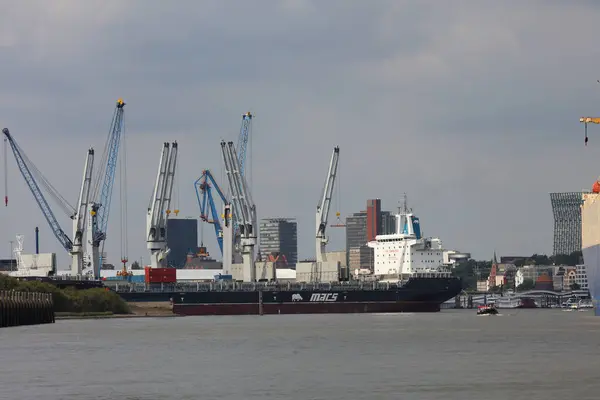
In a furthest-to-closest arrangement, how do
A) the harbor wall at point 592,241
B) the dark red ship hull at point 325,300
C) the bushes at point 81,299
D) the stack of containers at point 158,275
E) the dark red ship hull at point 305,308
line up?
the stack of containers at point 158,275
the dark red ship hull at point 325,300
the dark red ship hull at point 305,308
the bushes at point 81,299
the harbor wall at point 592,241

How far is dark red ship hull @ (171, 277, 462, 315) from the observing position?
178000 mm

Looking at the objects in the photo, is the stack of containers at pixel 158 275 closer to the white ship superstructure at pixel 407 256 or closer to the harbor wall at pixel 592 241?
the white ship superstructure at pixel 407 256

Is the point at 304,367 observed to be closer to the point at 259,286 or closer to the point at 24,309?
the point at 24,309

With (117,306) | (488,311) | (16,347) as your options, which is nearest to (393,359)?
(16,347)

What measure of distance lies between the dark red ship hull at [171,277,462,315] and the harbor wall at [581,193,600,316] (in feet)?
169

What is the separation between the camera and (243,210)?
195625 mm

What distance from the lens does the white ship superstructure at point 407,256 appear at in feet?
624

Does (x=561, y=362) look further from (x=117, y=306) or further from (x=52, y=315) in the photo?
(x=117, y=306)

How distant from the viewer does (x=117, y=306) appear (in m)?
158

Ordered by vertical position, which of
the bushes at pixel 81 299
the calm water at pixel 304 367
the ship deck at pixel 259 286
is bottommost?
the calm water at pixel 304 367

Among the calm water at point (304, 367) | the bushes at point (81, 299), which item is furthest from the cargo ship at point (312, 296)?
the calm water at point (304, 367)

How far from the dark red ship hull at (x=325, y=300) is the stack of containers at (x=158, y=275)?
4.66m

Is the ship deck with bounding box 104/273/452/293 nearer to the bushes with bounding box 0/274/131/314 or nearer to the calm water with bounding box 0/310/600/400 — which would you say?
the bushes with bounding box 0/274/131/314

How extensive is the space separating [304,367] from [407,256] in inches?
5317
